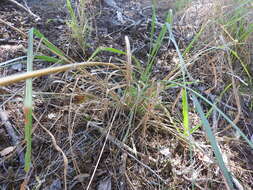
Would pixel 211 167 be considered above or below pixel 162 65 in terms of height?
below

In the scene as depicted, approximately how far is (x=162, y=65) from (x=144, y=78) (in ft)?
1.10

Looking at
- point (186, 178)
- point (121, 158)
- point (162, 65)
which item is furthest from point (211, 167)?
point (162, 65)

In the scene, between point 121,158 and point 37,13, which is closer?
point 121,158

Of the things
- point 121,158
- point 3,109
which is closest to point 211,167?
point 121,158

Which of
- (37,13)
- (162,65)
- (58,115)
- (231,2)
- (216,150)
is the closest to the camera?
(216,150)

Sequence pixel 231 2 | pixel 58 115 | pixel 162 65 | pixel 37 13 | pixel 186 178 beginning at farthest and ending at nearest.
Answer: pixel 37 13 < pixel 231 2 < pixel 162 65 < pixel 58 115 < pixel 186 178

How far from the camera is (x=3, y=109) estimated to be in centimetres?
77

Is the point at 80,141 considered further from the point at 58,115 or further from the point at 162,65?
the point at 162,65

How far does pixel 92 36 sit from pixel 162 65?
0.45m

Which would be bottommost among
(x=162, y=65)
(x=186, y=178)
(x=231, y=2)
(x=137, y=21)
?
(x=186, y=178)

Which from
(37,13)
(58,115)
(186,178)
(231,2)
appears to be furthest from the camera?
(37,13)

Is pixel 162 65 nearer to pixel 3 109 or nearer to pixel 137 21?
pixel 137 21

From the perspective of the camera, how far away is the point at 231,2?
1.20 meters

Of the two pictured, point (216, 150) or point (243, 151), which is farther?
point (243, 151)
